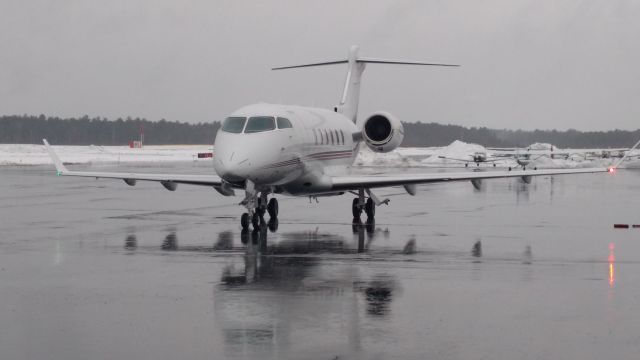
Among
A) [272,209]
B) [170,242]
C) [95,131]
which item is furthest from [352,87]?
[95,131]

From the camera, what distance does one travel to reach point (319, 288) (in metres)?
10.6

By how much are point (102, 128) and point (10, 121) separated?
1609cm

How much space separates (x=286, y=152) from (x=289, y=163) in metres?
0.29

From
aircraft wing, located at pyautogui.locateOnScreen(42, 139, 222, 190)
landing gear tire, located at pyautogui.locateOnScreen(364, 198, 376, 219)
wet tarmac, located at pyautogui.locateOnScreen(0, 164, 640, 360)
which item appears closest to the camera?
wet tarmac, located at pyautogui.locateOnScreen(0, 164, 640, 360)

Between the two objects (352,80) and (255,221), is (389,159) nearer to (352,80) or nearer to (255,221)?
(352,80)

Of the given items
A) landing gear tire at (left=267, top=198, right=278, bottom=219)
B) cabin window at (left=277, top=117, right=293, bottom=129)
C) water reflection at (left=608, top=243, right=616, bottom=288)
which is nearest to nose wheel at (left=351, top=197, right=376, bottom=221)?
landing gear tire at (left=267, top=198, right=278, bottom=219)

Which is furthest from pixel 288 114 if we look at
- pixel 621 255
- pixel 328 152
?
pixel 621 255

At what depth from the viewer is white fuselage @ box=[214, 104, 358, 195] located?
57.1 ft

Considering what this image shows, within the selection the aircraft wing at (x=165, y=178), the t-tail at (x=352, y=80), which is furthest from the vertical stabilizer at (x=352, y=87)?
the aircraft wing at (x=165, y=178)

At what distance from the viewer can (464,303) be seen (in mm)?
9609

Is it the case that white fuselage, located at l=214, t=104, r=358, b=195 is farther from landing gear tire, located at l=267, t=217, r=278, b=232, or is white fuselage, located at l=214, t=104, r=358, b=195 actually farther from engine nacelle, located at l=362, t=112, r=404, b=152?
engine nacelle, located at l=362, t=112, r=404, b=152

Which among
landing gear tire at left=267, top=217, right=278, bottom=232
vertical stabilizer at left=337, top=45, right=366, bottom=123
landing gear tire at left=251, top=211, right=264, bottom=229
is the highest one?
vertical stabilizer at left=337, top=45, right=366, bottom=123

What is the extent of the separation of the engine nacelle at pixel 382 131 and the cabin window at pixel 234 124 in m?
4.82

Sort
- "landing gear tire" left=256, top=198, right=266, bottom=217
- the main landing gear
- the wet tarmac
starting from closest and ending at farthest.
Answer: the wet tarmac, the main landing gear, "landing gear tire" left=256, top=198, right=266, bottom=217
